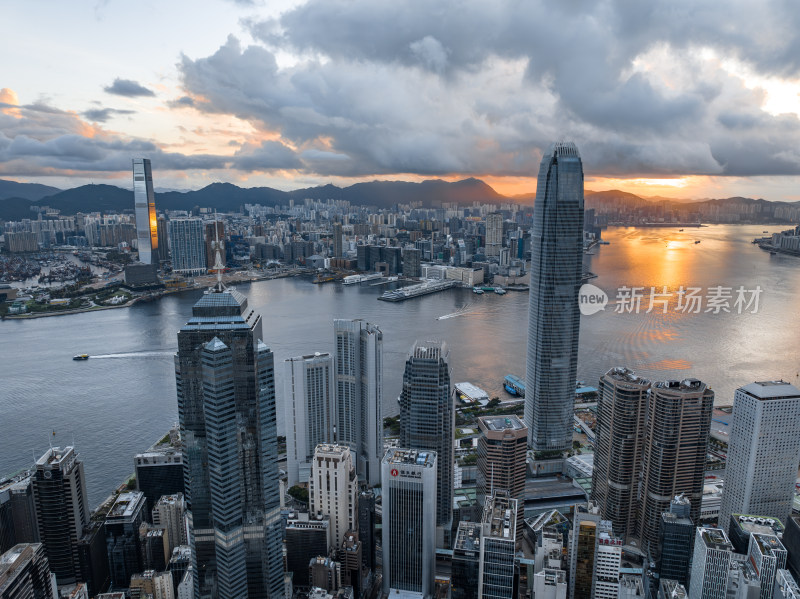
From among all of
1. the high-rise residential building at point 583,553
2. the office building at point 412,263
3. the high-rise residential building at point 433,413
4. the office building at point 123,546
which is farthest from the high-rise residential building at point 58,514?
the office building at point 412,263

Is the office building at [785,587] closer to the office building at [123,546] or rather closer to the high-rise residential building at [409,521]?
the high-rise residential building at [409,521]

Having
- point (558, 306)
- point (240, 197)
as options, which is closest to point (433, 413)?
point (558, 306)

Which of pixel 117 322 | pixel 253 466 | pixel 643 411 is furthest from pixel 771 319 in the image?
pixel 117 322

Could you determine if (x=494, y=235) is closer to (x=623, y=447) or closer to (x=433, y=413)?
(x=623, y=447)

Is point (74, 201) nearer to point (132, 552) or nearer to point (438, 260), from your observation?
point (438, 260)

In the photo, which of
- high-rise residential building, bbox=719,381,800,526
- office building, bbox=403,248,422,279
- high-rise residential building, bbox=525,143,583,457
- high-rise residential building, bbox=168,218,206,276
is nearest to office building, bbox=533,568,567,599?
high-rise residential building, bbox=719,381,800,526

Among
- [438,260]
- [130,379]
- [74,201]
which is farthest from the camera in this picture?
[74,201]
